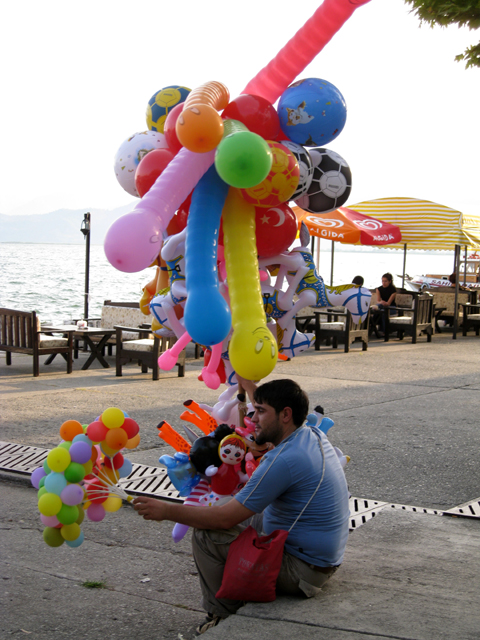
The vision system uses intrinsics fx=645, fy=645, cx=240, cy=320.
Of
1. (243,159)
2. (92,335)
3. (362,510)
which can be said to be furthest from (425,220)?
(243,159)

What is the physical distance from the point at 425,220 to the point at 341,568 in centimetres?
1240

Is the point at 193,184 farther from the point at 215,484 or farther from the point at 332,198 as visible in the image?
the point at 215,484

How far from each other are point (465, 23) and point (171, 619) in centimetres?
489

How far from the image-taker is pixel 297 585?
3.01 meters

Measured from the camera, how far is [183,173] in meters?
2.93

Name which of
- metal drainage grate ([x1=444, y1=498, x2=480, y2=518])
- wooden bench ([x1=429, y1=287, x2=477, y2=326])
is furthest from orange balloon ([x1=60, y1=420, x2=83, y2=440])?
wooden bench ([x1=429, y1=287, x2=477, y2=326])

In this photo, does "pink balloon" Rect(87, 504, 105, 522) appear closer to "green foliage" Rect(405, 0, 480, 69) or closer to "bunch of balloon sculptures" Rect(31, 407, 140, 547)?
"bunch of balloon sculptures" Rect(31, 407, 140, 547)

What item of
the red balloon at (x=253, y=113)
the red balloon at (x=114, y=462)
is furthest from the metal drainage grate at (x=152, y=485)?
the red balloon at (x=253, y=113)

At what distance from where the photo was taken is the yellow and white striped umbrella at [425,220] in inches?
574

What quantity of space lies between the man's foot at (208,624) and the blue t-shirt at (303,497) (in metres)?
0.47

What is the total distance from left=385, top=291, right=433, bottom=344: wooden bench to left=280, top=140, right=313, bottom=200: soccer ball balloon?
1214cm

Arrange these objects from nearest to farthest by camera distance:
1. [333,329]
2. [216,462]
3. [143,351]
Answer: [216,462], [143,351], [333,329]

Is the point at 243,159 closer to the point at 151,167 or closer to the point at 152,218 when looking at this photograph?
the point at 152,218

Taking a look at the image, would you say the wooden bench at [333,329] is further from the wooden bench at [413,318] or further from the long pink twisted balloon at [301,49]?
the long pink twisted balloon at [301,49]
